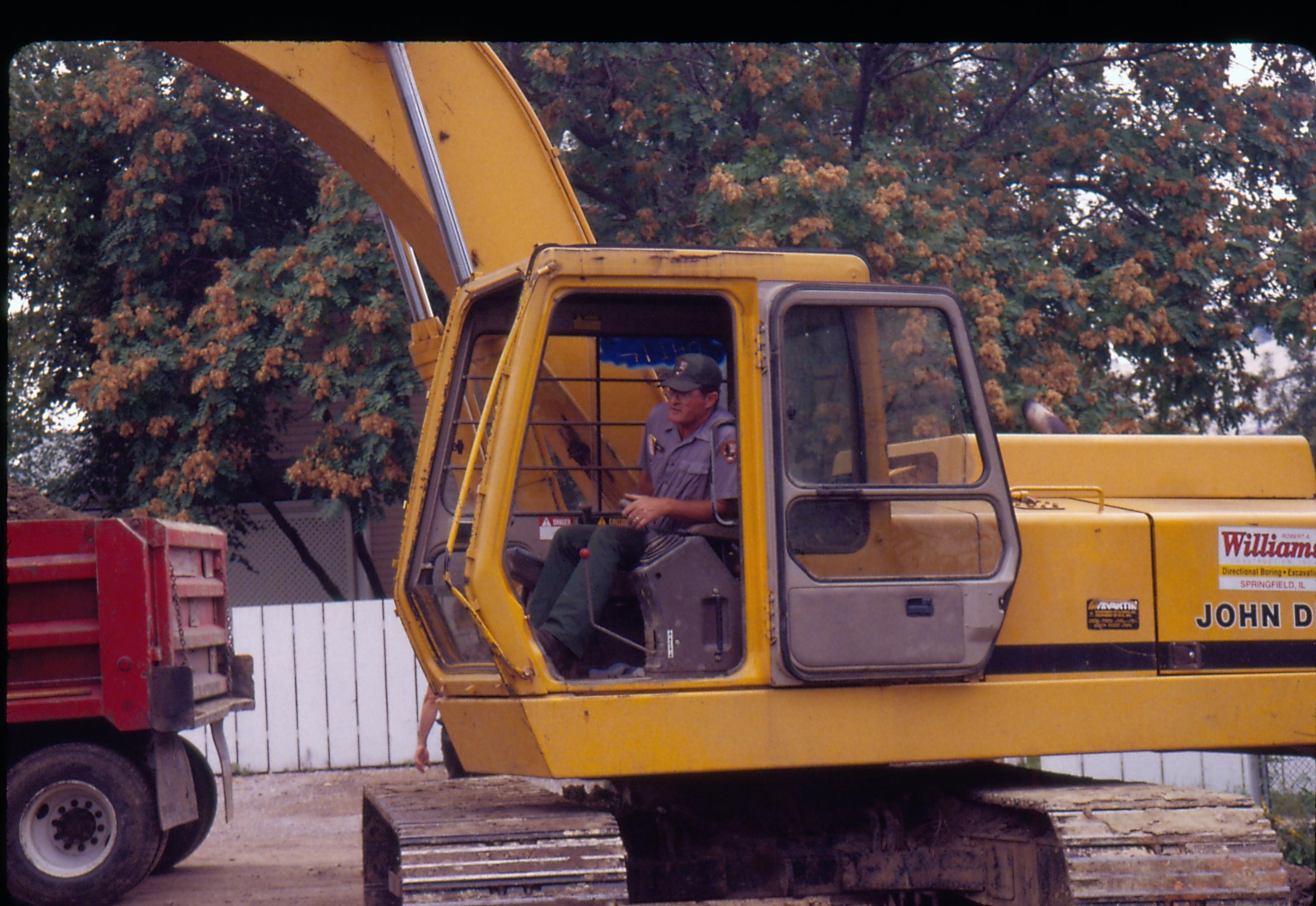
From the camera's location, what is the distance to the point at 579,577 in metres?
4.91

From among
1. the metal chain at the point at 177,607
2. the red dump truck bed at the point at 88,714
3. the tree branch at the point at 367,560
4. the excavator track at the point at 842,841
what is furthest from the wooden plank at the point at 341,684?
the excavator track at the point at 842,841

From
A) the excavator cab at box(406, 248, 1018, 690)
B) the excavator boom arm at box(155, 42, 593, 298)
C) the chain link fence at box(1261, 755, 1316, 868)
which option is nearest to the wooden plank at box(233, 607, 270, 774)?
the excavator boom arm at box(155, 42, 593, 298)

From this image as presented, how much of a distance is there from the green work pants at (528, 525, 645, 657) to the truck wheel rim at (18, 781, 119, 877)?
3758 millimetres

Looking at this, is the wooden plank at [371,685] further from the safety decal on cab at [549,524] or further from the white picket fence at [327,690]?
the safety decal on cab at [549,524]

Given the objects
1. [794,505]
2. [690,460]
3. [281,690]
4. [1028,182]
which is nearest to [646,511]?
[690,460]

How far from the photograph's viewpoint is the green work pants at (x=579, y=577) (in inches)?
191

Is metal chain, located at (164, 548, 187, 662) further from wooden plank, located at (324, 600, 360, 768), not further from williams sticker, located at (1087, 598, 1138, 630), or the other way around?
wooden plank, located at (324, 600, 360, 768)

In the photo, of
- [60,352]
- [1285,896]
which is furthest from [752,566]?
[60,352]

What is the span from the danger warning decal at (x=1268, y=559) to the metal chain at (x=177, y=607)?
5.29 metres

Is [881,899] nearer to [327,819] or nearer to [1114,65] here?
[327,819]

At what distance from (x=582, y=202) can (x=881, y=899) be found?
36.2ft

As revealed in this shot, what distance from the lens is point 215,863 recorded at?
9.81 m

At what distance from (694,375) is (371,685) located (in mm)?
10227

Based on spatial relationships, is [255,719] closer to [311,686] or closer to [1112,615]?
[311,686]
